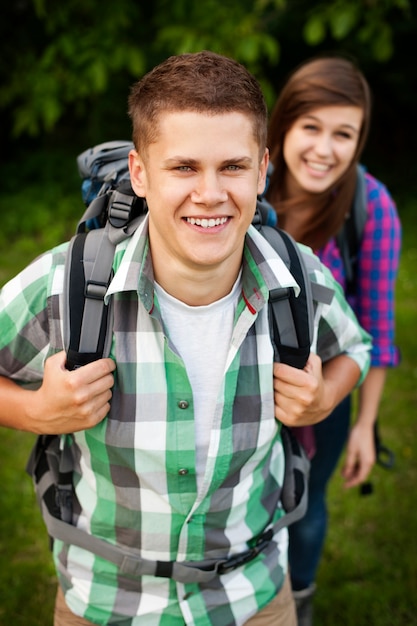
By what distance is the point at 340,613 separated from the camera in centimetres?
321

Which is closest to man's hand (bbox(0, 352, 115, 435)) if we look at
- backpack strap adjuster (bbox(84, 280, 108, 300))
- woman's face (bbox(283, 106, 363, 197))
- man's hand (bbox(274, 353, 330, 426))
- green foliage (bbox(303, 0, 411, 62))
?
backpack strap adjuster (bbox(84, 280, 108, 300))

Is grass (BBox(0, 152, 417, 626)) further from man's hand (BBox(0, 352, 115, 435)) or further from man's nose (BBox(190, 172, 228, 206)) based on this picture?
man's nose (BBox(190, 172, 228, 206))

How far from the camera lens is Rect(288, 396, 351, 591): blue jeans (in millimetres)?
2748

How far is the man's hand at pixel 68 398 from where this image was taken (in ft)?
5.42

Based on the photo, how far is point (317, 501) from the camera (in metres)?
2.85

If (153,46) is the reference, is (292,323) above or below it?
below

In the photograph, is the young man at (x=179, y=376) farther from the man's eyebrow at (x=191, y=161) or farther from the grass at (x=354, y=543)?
the grass at (x=354, y=543)

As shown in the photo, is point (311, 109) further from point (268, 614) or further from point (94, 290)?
point (268, 614)

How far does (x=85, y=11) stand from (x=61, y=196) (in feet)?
8.64

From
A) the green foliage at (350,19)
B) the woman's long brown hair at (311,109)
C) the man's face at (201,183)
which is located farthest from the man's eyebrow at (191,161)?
the green foliage at (350,19)

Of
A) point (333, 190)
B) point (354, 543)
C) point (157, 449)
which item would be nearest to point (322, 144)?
point (333, 190)

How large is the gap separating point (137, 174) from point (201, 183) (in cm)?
23

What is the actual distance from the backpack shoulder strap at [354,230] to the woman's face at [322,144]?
106 mm

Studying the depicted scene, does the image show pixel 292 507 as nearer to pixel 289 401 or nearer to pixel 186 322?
pixel 289 401
